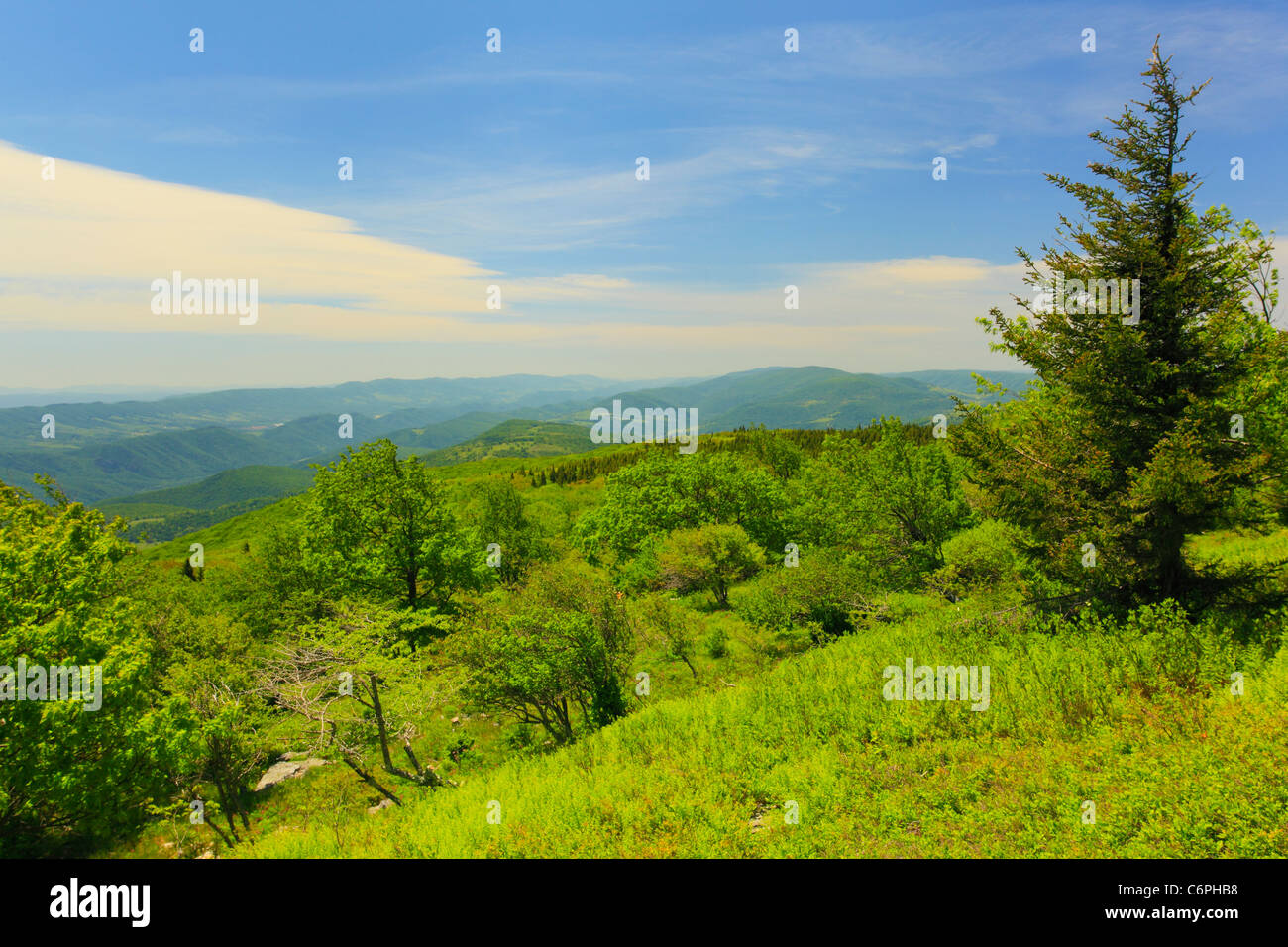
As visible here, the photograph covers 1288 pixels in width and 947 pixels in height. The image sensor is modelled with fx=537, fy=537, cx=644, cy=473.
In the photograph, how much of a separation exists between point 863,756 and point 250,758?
2011cm

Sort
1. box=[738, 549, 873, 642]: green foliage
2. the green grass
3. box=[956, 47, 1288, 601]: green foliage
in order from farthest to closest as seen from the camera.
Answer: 1. box=[738, 549, 873, 642]: green foliage
2. box=[956, 47, 1288, 601]: green foliage
3. the green grass

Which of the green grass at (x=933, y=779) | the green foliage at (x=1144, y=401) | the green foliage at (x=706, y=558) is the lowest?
the green foliage at (x=706, y=558)

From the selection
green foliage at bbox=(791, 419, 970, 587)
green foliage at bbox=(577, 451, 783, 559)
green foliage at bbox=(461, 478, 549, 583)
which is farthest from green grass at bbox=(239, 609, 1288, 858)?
green foliage at bbox=(461, 478, 549, 583)

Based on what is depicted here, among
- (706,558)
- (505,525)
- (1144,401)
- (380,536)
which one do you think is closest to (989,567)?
(1144,401)

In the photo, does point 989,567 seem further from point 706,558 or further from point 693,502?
point 693,502

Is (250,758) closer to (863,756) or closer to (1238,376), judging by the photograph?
(863,756)

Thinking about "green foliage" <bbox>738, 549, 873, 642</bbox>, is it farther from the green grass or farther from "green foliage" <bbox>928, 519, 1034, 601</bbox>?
the green grass

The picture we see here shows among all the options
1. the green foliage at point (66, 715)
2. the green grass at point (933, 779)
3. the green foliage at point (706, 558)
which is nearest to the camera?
the green grass at point (933, 779)

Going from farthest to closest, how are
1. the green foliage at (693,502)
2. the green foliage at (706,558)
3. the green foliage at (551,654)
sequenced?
the green foliage at (693,502) → the green foliage at (706,558) → the green foliage at (551,654)

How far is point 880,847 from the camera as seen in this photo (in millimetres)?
6695

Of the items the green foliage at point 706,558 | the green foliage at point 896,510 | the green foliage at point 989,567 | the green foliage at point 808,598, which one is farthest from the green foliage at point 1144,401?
the green foliage at point 706,558

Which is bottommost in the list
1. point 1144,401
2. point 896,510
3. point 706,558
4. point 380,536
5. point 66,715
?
point 706,558

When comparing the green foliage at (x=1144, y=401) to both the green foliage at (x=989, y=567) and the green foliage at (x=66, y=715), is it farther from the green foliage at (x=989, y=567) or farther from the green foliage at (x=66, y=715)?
the green foliage at (x=66, y=715)
